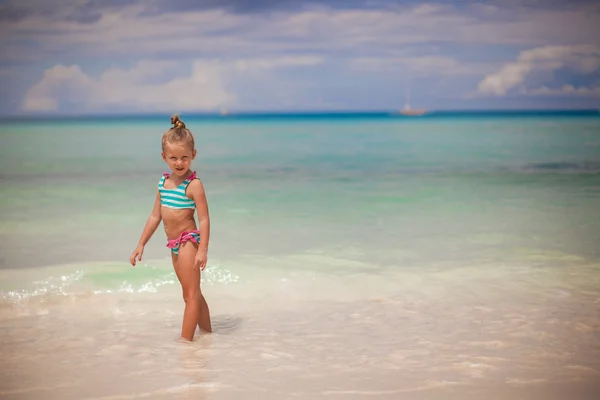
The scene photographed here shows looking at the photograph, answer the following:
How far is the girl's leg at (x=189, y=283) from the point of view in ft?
9.76

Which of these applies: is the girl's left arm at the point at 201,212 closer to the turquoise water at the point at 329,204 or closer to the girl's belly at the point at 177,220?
the girl's belly at the point at 177,220

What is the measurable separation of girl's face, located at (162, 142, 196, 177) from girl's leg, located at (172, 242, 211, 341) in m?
0.32

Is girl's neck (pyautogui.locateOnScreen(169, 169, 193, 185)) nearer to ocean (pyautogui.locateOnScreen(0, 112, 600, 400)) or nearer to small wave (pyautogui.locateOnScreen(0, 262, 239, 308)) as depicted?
ocean (pyautogui.locateOnScreen(0, 112, 600, 400))

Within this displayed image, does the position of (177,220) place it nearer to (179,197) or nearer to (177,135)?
(179,197)

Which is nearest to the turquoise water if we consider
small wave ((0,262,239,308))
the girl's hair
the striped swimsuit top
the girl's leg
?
small wave ((0,262,239,308))

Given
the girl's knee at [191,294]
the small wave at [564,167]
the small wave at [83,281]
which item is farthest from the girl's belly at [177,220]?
the small wave at [564,167]

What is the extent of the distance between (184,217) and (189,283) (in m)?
0.27

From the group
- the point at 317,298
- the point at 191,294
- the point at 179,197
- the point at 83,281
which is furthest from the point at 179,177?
the point at 83,281

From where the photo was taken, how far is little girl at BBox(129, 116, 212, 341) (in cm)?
287

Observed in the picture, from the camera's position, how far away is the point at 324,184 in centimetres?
927

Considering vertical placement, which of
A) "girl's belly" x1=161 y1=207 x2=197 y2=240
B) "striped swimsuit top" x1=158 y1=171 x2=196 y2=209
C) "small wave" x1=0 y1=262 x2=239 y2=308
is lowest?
"small wave" x1=0 y1=262 x2=239 y2=308

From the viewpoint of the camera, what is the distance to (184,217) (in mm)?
2957

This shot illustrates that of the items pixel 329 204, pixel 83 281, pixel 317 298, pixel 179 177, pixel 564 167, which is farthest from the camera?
pixel 564 167

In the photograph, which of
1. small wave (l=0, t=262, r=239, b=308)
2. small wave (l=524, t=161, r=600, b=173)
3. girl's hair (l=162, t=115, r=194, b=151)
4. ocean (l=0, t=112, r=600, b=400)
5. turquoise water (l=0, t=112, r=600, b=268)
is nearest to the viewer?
ocean (l=0, t=112, r=600, b=400)
